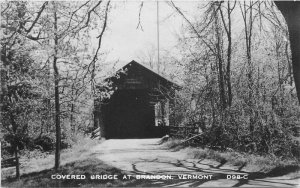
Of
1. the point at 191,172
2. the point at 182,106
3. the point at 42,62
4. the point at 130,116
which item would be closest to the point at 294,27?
the point at 191,172

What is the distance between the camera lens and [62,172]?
11094mm

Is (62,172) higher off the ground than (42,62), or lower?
lower

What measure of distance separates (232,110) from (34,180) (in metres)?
6.60

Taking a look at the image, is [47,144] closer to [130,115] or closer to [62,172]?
[62,172]

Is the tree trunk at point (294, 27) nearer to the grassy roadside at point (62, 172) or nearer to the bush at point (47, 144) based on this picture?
the grassy roadside at point (62, 172)

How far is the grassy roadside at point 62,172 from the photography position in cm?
858

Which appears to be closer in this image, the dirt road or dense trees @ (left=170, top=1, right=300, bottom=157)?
the dirt road

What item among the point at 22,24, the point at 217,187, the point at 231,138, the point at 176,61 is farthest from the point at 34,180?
the point at 176,61

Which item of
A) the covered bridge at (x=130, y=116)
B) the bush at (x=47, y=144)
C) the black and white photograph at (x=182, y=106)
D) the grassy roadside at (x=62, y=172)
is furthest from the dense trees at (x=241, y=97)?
the covered bridge at (x=130, y=116)

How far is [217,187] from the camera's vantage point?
285 inches

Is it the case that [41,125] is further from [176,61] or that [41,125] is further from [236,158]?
[176,61]

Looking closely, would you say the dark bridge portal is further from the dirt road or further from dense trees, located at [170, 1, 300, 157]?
the dirt road

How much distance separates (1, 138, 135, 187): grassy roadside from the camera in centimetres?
858

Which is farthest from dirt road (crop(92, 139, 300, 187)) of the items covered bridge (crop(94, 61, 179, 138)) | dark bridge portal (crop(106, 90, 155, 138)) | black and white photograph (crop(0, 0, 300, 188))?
dark bridge portal (crop(106, 90, 155, 138))
